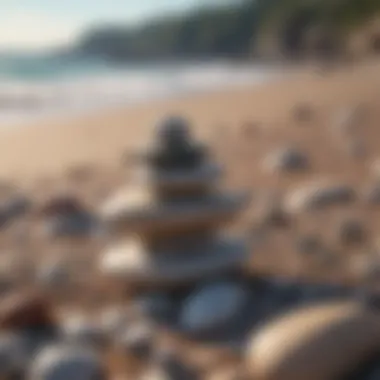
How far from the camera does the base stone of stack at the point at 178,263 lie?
258cm

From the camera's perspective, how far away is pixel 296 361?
5.90 feet

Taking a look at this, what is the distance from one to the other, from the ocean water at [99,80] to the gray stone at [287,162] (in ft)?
16.0

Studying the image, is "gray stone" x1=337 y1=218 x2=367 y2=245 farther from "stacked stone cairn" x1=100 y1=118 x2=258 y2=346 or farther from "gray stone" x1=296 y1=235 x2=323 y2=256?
"stacked stone cairn" x1=100 y1=118 x2=258 y2=346

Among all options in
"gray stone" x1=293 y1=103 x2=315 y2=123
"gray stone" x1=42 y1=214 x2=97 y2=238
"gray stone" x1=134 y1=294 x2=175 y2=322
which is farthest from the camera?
"gray stone" x1=293 y1=103 x2=315 y2=123

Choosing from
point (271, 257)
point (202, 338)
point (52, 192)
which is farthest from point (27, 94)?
point (202, 338)

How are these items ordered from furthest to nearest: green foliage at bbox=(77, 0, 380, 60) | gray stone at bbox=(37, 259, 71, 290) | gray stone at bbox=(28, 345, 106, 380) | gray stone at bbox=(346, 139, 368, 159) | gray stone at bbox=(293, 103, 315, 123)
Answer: green foliage at bbox=(77, 0, 380, 60) < gray stone at bbox=(293, 103, 315, 123) < gray stone at bbox=(346, 139, 368, 159) < gray stone at bbox=(37, 259, 71, 290) < gray stone at bbox=(28, 345, 106, 380)

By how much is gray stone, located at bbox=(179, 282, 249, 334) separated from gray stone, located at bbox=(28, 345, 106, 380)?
35 centimetres

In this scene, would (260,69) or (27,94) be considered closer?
(27,94)

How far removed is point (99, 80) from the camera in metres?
11.0

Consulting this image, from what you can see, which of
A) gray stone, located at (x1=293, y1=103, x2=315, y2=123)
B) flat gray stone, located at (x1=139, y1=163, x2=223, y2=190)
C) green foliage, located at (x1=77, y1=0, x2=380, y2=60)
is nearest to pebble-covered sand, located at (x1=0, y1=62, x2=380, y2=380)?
gray stone, located at (x1=293, y1=103, x2=315, y2=123)

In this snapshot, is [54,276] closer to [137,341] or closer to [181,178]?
[181,178]

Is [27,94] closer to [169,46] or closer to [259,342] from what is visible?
[169,46]

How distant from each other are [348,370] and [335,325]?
98 mm

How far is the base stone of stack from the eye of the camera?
8.48ft
